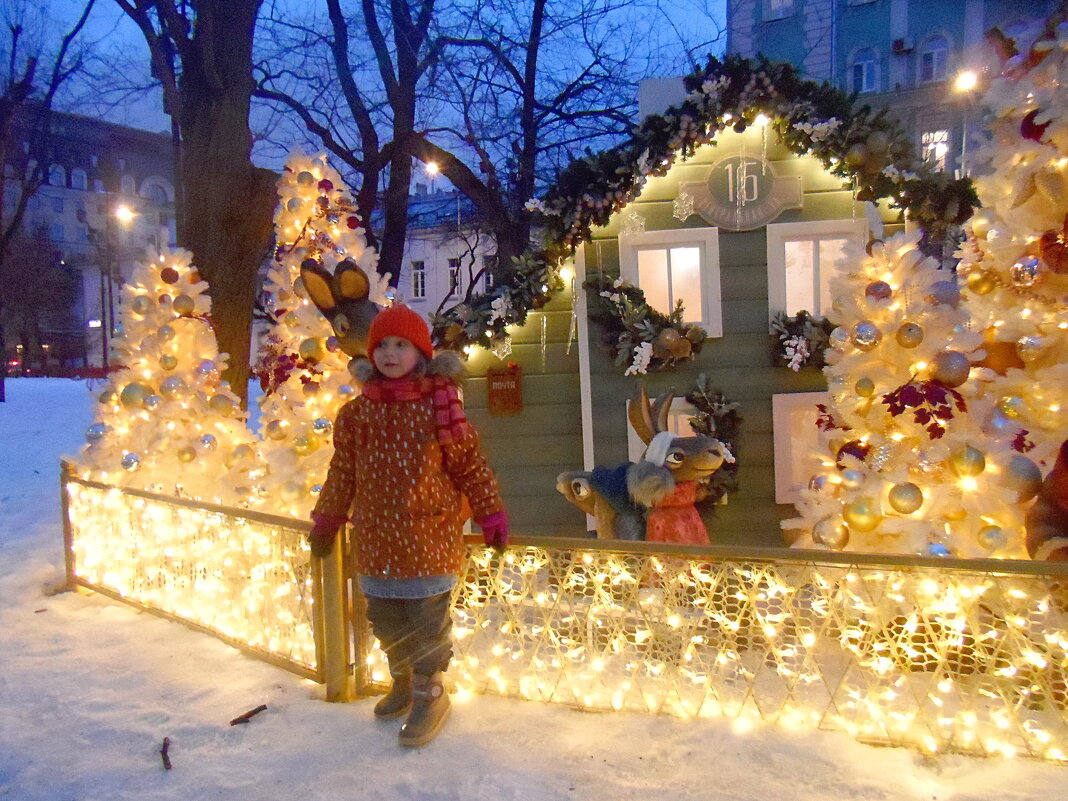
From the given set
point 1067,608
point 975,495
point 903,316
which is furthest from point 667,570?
point 903,316

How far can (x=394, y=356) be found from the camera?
3.24m

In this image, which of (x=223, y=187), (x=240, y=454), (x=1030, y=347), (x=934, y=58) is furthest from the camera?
(x=934, y=58)

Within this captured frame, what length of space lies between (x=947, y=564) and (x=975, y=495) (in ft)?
4.13

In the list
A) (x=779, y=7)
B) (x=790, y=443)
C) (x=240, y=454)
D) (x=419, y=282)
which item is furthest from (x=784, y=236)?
(x=419, y=282)

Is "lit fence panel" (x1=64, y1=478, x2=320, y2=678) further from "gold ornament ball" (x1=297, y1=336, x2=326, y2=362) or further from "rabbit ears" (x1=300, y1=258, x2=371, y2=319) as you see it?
"rabbit ears" (x1=300, y1=258, x2=371, y2=319)

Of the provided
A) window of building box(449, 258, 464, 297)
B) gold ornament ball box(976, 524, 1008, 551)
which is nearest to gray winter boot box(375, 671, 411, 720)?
gold ornament ball box(976, 524, 1008, 551)

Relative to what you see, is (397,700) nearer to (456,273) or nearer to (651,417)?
(651,417)

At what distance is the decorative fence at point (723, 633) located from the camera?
112 inches

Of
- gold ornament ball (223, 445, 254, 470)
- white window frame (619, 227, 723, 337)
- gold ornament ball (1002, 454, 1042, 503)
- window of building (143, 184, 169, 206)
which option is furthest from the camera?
window of building (143, 184, 169, 206)

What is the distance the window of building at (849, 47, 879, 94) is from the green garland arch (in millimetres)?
19594

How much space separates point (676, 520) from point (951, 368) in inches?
72.4

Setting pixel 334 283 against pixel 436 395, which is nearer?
pixel 436 395

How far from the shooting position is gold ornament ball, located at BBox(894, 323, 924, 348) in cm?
403

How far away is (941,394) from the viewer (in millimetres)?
3926
